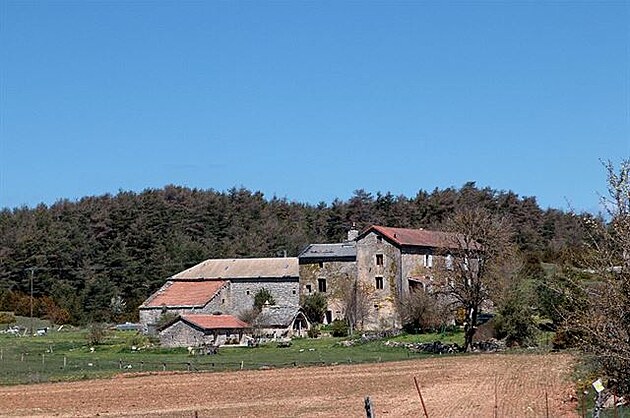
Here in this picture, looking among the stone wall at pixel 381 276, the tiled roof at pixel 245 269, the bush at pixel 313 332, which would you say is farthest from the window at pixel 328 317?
the stone wall at pixel 381 276

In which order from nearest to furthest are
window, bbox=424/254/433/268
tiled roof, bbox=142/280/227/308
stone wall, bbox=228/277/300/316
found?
window, bbox=424/254/433/268
tiled roof, bbox=142/280/227/308
stone wall, bbox=228/277/300/316

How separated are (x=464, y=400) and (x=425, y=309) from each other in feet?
120

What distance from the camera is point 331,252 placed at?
81.5 metres

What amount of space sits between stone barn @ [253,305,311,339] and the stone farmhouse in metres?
0.08

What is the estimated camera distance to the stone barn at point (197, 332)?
69562 mm

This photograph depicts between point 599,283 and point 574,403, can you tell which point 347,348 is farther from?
point 599,283

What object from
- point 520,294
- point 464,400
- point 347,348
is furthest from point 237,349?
point 464,400

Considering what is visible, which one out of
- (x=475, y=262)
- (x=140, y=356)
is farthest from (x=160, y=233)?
(x=475, y=262)

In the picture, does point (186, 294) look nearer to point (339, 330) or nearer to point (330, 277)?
point (330, 277)

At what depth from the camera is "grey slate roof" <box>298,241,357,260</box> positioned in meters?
79.9

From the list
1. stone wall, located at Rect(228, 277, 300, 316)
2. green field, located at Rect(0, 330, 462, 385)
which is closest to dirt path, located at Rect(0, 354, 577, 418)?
green field, located at Rect(0, 330, 462, 385)

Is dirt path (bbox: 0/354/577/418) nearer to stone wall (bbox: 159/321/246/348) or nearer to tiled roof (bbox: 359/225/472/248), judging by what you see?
stone wall (bbox: 159/321/246/348)

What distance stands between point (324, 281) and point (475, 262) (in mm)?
21355

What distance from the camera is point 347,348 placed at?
63469 mm
